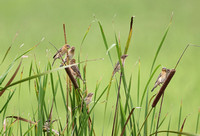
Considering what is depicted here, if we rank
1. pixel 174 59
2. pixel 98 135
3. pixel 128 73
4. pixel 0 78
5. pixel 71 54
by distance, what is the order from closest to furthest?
1. pixel 0 78
2. pixel 71 54
3. pixel 98 135
4. pixel 128 73
5. pixel 174 59

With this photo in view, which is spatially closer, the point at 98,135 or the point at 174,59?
the point at 98,135

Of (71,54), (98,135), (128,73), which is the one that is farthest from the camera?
(128,73)

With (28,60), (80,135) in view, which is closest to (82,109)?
(80,135)

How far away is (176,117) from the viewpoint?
7.96ft

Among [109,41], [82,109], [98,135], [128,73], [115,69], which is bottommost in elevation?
[98,135]

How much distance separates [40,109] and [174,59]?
91.2 inches

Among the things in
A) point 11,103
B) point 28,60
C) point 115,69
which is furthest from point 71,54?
point 28,60

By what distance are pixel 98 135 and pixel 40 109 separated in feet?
4.73

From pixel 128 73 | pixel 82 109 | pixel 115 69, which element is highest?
pixel 128 73

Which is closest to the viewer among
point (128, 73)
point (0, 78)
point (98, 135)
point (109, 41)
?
point (0, 78)

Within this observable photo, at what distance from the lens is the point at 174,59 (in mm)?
3010

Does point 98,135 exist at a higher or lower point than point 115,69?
lower

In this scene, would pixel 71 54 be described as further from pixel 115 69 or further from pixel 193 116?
pixel 193 116

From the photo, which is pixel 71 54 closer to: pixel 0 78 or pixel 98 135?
pixel 0 78
